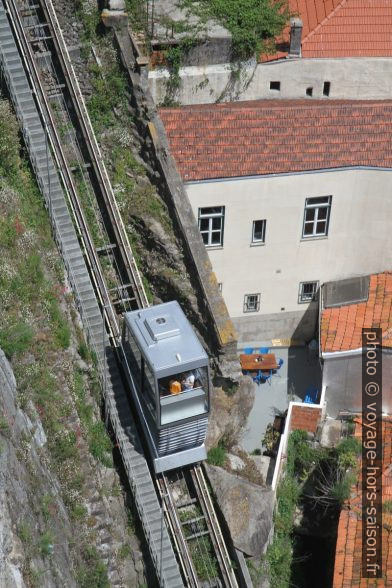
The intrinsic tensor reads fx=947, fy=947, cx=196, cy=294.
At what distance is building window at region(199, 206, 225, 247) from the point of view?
31.0 metres

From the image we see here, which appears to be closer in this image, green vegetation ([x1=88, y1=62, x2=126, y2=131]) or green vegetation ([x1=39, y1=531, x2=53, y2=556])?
green vegetation ([x1=39, y1=531, x2=53, y2=556])

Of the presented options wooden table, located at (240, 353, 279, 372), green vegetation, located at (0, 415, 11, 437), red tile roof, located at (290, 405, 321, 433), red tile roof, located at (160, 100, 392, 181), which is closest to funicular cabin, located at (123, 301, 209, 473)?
green vegetation, located at (0, 415, 11, 437)

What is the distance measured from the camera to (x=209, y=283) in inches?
1064

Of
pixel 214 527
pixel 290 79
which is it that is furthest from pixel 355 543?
pixel 290 79

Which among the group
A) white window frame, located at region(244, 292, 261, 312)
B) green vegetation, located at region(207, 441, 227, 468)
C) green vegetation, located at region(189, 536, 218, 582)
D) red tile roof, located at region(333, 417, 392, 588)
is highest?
green vegetation, located at region(207, 441, 227, 468)

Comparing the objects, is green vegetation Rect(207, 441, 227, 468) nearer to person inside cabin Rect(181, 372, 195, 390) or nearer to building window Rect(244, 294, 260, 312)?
person inside cabin Rect(181, 372, 195, 390)

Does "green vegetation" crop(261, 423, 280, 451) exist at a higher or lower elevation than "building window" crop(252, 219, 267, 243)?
lower

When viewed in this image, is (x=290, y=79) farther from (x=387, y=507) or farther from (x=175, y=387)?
(x=387, y=507)

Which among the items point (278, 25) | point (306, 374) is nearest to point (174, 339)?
point (306, 374)

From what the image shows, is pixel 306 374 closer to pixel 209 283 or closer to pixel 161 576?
pixel 209 283

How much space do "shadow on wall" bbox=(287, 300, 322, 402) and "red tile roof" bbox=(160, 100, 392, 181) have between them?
5.69 metres

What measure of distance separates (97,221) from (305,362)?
33.5 feet

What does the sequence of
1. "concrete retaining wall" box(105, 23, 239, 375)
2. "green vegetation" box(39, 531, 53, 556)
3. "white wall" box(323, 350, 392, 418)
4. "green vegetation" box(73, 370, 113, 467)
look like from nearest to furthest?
"green vegetation" box(39, 531, 53, 556) → "green vegetation" box(73, 370, 113, 467) → "concrete retaining wall" box(105, 23, 239, 375) → "white wall" box(323, 350, 392, 418)

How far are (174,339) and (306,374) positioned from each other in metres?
10.6
